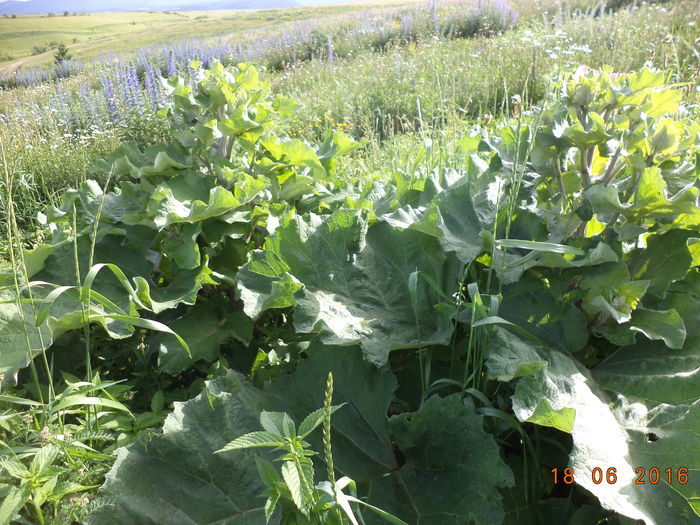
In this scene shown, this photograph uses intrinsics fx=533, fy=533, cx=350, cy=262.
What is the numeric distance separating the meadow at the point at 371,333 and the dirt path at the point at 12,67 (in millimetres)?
12206

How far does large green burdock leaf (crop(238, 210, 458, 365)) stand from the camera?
1.31 metres

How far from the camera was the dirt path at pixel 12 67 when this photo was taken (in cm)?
1175

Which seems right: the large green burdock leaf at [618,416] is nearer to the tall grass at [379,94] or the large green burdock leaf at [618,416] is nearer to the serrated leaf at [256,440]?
the serrated leaf at [256,440]

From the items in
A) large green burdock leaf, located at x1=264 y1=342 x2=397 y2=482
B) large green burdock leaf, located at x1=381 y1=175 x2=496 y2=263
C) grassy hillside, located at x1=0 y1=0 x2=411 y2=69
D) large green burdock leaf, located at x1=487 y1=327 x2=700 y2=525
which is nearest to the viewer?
large green burdock leaf, located at x1=487 y1=327 x2=700 y2=525

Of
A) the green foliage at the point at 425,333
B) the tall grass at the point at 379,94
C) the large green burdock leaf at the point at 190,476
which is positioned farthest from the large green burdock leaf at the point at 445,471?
Result: the tall grass at the point at 379,94

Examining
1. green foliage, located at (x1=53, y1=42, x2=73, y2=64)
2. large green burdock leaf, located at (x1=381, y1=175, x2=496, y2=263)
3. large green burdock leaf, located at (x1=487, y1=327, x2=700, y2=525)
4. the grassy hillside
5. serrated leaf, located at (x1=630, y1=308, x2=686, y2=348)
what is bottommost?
large green burdock leaf, located at (x1=487, y1=327, x2=700, y2=525)

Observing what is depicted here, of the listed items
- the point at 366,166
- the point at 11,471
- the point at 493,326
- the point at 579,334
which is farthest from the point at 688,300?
the point at 366,166

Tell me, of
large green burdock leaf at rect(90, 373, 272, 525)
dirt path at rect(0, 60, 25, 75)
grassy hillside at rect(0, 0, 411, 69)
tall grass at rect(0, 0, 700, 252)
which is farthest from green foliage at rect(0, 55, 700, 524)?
grassy hillside at rect(0, 0, 411, 69)

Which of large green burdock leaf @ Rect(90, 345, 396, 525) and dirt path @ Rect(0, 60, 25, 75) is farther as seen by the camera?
dirt path @ Rect(0, 60, 25, 75)

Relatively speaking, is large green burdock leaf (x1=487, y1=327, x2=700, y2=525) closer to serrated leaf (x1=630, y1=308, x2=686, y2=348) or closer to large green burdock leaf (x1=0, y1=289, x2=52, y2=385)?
serrated leaf (x1=630, y1=308, x2=686, y2=348)

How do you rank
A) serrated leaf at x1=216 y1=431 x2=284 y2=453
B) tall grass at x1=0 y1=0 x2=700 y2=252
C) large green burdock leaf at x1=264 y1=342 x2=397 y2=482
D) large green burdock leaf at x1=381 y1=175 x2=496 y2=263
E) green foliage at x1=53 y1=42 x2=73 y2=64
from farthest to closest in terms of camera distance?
green foliage at x1=53 y1=42 x2=73 y2=64, tall grass at x1=0 y1=0 x2=700 y2=252, large green burdock leaf at x1=381 y1=175 x2=496 y2=263, large green burdock leaf at x1=264 y1=342 x2=397 y2=482, serrated leaf at x1=216 y1=431 x2=284 y2=453

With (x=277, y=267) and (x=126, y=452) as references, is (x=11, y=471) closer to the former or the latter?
(x=126, y=452)
